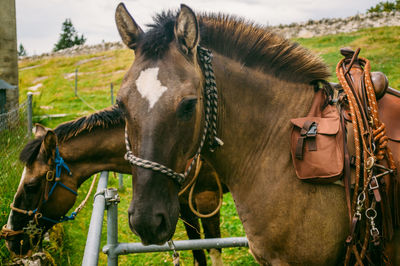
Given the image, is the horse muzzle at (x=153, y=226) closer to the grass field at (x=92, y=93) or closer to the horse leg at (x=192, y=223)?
the horse leg at (x=192, y=223)

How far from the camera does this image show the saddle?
65.3 inches

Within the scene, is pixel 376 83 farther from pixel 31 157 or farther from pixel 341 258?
pixel 31 157

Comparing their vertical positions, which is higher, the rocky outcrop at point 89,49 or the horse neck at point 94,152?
the rocky outcrop at point 89,49

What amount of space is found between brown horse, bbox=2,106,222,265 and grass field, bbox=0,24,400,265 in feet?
1.89

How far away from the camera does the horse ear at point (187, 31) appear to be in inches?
65.3

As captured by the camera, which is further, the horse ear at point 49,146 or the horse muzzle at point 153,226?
the horse ear at point 49,146

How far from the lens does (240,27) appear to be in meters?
2.04

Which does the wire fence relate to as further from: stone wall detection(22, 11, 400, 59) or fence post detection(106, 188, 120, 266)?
stone wall detection(22, 11, 400, 59)

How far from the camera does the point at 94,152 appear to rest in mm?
3338

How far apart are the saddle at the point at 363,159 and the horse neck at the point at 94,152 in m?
2.13

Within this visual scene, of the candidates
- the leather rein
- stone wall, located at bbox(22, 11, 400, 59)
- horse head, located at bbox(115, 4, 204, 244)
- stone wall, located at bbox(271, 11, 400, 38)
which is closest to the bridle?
horse head, located at bbox(115, 4, 204, 244)

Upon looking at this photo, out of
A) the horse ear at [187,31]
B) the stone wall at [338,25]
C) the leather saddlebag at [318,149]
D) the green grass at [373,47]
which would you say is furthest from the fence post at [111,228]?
the stone wall at [338,25]

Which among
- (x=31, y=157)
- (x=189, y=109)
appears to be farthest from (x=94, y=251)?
(x=31, y=157)

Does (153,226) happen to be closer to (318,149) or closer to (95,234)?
(95,234)
